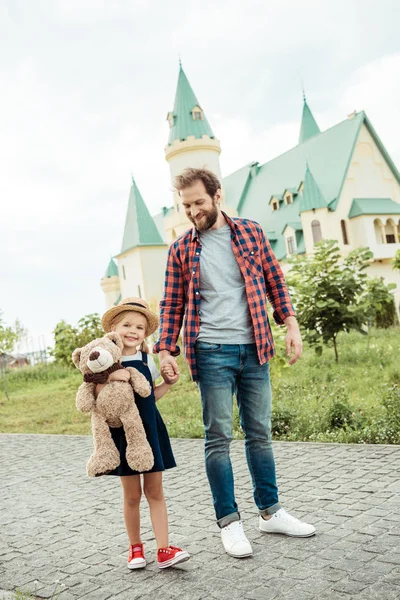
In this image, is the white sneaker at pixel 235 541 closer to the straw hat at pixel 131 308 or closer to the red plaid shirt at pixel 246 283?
the red plaid shirt at pixel 246 283

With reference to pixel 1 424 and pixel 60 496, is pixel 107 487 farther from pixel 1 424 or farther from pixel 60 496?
pixel 1 424

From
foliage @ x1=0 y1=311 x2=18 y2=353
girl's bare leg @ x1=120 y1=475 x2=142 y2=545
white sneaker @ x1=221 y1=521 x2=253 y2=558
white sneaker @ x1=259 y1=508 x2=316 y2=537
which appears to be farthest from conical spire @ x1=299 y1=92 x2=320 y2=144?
girl's bare leg @ x1=120 y1=475 x2=142 y2=545

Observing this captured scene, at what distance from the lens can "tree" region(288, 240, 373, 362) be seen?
14.4 metres

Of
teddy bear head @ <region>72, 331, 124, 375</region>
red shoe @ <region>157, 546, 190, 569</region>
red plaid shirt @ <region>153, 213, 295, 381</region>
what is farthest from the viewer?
red plaid shirt @ <region>153, 213, 295, 381</region>

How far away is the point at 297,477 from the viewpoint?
5.99m

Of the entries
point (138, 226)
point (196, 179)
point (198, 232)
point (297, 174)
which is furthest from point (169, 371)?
point (138, 226)

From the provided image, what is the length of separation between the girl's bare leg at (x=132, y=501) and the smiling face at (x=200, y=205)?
1.53 meters

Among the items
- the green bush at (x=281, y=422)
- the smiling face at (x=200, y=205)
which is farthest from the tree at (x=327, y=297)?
the smiling face at (x=200, y=205)

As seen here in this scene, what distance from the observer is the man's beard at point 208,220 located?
4230 millimetres

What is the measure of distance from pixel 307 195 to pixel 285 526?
33272 mm

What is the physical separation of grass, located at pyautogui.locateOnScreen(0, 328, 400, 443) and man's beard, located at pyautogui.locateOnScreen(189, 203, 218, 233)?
381 centimetres

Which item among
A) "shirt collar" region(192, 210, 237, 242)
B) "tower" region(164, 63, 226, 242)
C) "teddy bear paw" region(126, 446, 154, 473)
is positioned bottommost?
"teddy bear paw" region(126, 446, 154, 473)

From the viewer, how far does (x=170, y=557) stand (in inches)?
154

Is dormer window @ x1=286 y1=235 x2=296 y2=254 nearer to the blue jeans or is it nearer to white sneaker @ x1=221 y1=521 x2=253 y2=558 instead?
the blue jeans
